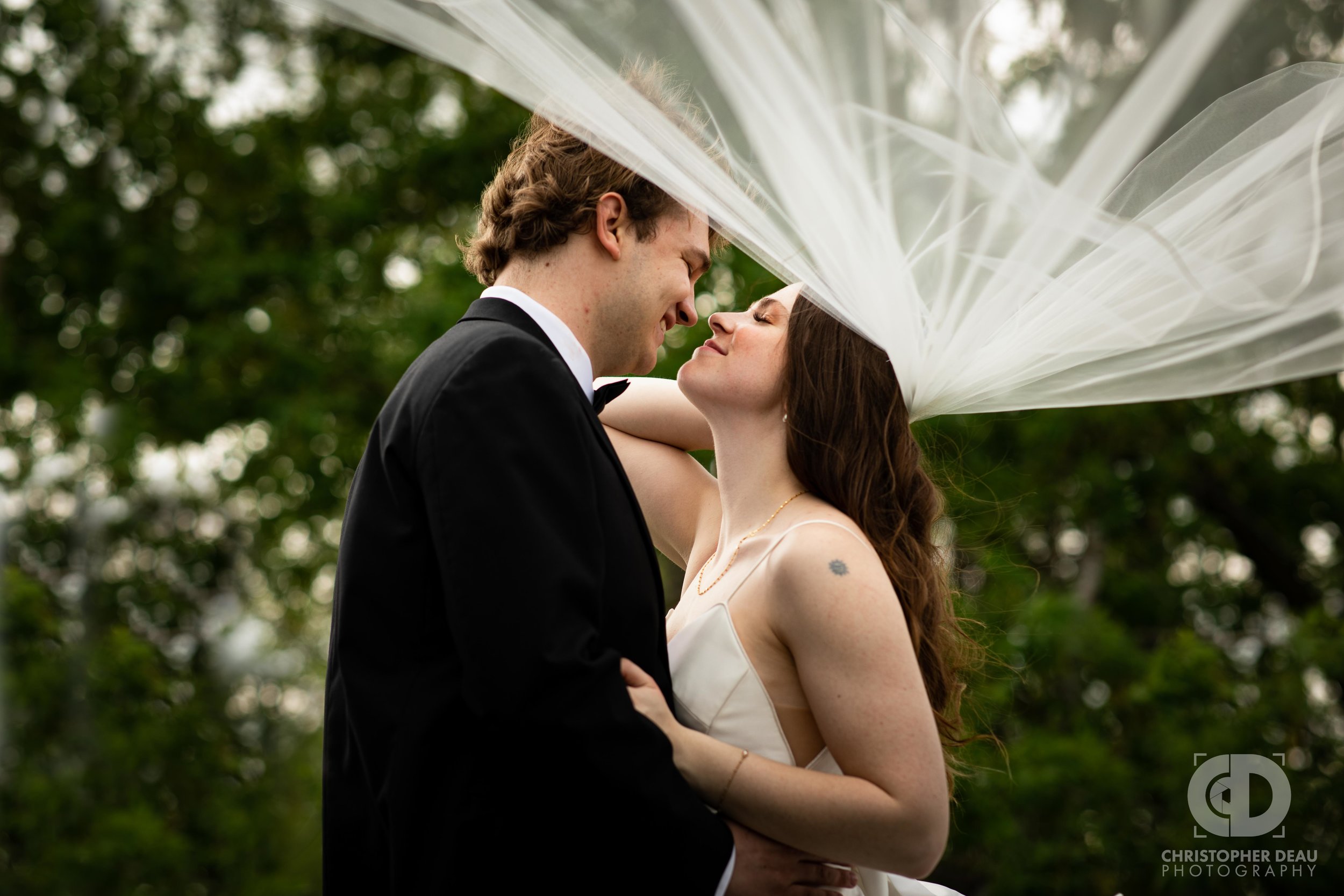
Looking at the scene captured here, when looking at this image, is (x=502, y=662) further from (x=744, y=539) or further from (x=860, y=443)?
(x=860, y=443)

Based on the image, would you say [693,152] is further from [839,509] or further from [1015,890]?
[1015,890]

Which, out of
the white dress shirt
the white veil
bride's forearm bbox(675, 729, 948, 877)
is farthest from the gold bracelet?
the white veil

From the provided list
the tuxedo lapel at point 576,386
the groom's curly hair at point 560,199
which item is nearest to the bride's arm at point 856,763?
the tuxedo lapel at point 576,386

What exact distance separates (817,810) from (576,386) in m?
0.92

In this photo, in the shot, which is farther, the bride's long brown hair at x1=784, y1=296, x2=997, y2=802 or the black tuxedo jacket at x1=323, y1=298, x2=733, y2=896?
the bride's long brown hair at x1=784, y1=296, x2=997, y2=802

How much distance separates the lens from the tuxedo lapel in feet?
7.34

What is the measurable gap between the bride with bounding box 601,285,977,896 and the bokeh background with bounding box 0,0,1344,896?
416 cm

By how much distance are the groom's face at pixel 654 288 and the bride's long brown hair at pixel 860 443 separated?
288mm

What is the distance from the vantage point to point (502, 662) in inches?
74.9

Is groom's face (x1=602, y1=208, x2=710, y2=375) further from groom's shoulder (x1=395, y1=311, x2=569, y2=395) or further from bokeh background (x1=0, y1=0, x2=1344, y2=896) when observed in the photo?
bokeh background (x1=0, y1=0, x2=1344, y2=896)

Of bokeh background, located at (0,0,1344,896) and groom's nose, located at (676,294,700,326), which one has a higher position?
groom's nose, located at (676,294,700,326)

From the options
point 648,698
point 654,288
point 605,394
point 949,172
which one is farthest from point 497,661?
point 949,172

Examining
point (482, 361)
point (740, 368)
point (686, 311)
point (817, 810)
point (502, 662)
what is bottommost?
point (817, 810)

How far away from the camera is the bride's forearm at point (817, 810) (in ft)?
7.14
